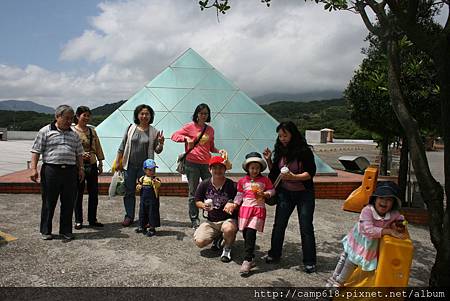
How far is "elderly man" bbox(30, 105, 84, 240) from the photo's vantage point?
173 inches

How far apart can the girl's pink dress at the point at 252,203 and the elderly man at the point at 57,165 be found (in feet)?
6.94

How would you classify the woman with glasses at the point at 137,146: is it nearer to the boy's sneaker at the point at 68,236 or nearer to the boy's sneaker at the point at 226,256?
the boy's sneaker at the point at 68,236

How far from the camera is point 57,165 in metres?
4.40

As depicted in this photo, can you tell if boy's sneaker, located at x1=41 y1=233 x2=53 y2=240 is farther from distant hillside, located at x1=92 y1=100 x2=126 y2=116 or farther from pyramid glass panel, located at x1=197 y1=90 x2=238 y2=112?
pyramid glass panel, located at x1=197 y1=90 x2=238 y2=112

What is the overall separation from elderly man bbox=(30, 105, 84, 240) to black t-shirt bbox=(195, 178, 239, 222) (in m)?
1.65

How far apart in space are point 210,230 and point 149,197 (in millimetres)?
1111

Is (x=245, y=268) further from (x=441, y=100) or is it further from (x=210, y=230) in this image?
(x=441, y=100)

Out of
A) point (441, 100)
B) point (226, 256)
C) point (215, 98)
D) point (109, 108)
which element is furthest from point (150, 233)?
point (109, 108)

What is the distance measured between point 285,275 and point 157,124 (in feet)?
20.4

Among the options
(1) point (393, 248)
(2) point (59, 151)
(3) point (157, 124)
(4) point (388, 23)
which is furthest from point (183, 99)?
(1) point (393, 248)

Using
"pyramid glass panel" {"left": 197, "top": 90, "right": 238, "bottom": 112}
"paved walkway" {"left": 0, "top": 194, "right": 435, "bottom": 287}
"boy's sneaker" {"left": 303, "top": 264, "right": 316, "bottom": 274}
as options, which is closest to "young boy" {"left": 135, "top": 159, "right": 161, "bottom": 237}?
"paved walkway" {"left": 0, "top": 194, "right": 435, "bottom": 287}

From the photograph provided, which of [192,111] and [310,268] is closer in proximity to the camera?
[310,268]

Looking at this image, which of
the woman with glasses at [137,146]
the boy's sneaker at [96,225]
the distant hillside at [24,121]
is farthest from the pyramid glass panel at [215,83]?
the distant hillside at [24,121]

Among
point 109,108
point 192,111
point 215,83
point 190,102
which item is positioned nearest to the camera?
point 192,111
